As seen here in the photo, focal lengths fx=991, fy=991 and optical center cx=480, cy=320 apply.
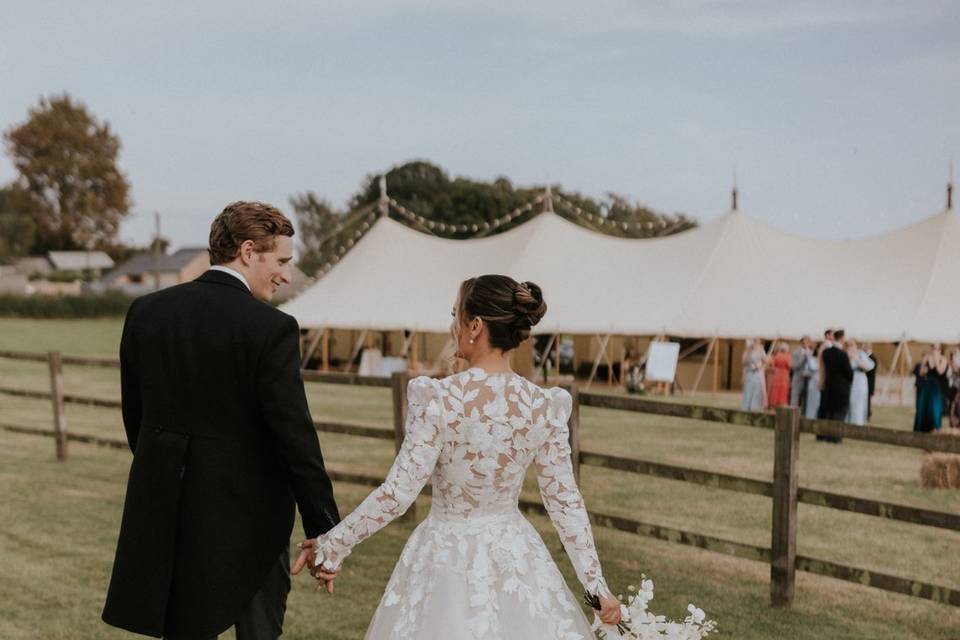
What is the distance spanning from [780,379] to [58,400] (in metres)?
12.2

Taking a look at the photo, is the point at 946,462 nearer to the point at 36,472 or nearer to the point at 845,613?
the point at 845,613

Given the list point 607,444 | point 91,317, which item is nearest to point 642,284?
point 607,444

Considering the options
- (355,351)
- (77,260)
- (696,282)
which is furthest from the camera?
(77,260)

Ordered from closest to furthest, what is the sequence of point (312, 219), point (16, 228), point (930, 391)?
point (930, 391) < point (16, 228) < point (312, 219)

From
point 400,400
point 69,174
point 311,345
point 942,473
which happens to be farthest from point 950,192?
point 69,174

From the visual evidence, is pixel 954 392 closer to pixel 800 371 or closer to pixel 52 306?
pixel 800 371

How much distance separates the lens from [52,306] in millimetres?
55031

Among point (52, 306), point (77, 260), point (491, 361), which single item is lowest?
point (52, 306)

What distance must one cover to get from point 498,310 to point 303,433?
0.68 meters

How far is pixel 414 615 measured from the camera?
297 centimetres

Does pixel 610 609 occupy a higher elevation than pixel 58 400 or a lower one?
higher

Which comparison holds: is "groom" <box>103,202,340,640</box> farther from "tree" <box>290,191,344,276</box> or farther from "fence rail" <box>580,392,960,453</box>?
"tree" <box>290,191,344,276</box>

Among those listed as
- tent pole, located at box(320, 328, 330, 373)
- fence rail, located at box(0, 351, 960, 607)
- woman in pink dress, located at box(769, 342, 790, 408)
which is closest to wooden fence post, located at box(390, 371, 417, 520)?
fence rail, located at box(0, 351, 960, 607)

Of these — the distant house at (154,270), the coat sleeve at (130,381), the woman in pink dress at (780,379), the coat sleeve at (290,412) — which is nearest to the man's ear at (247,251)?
the coat sleeve at (290,412)
